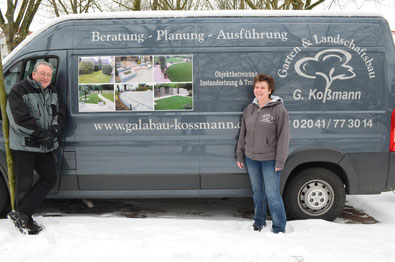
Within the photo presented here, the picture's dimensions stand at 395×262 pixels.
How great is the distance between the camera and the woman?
3.29 metres

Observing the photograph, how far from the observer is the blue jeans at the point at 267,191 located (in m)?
3.42

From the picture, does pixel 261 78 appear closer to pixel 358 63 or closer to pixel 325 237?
pixel 358 63

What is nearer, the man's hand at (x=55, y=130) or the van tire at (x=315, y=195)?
the man's hand at (x=55, y=130)

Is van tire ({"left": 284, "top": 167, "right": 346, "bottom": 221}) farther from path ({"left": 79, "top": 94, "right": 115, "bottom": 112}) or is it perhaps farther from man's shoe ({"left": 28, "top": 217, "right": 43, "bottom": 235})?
man's shoe ({"left": 28, "top": 217, "right": 43, "bottom": 235})

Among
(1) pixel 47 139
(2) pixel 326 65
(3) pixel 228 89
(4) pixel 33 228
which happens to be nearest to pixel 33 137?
(1) pixel 47 139

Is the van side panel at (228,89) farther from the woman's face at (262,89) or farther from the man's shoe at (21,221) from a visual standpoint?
the man's shoe at (21,221)

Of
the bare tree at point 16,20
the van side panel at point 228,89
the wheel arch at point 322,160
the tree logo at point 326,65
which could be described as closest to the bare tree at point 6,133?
the van side panel at point 228,89

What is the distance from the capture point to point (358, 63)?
389cm

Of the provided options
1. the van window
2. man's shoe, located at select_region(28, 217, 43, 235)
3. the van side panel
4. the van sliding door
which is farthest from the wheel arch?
the van window

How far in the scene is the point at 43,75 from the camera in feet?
11.4

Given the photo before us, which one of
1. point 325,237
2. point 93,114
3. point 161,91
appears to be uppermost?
point 161,91

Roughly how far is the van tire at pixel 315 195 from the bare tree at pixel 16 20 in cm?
929

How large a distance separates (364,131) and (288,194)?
1.11m

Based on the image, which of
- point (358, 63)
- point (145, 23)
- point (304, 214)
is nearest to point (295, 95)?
point (358, 63)
